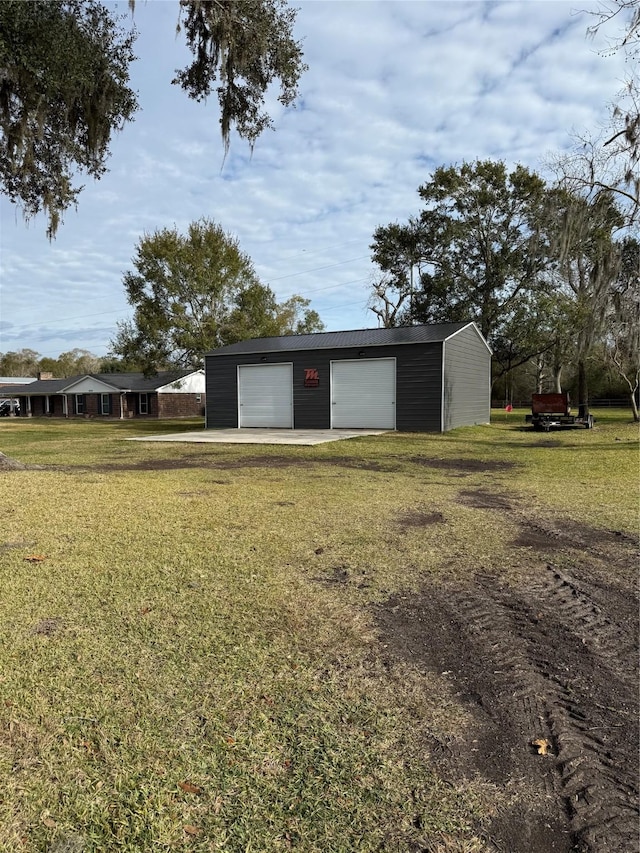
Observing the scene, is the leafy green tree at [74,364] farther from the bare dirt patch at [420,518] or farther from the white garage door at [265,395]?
the bare dirt patch at [420,518]

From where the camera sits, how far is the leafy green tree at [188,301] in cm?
2714

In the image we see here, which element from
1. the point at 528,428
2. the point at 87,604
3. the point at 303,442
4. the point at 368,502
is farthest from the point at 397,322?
the point at 87,604

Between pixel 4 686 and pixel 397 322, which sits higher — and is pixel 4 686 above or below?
below

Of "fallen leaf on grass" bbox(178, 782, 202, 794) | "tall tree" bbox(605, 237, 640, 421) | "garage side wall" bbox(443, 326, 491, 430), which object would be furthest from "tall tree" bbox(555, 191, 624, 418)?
"fallen leaf on grass" bbox(178, 782, 202, 794)

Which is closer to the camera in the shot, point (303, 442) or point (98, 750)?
point (98, 750)

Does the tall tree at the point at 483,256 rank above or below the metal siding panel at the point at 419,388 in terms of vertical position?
above

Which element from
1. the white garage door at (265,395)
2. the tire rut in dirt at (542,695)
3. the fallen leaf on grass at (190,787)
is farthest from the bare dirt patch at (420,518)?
the white garage door at (265,395)

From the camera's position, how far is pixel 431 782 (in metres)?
1.79

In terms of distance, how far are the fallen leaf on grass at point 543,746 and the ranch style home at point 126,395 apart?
37315 millimetres

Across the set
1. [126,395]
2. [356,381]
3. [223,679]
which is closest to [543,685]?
[223,679]

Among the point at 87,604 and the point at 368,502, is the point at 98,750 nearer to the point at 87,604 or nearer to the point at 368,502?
the point at 87,604

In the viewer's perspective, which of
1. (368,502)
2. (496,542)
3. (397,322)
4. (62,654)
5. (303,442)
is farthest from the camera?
(397,322)

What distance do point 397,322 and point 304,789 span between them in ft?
112

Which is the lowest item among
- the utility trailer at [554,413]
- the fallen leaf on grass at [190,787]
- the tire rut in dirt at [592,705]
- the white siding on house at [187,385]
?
the tire rut in dirt at [592,705]
